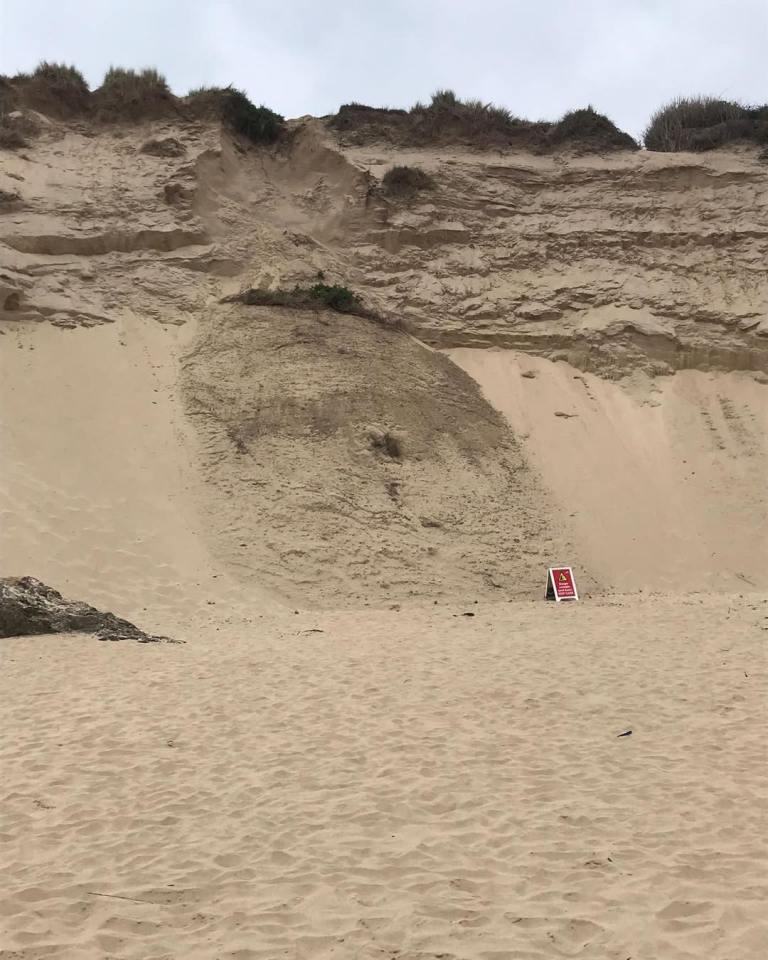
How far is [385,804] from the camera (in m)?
4.97

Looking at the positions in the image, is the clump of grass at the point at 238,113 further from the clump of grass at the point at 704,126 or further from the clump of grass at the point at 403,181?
the clump of grass at the point at 704,126

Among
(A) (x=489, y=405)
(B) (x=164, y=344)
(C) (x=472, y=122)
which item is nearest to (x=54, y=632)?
(B) (x=164, y=344)

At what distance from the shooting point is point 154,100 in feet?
70.4

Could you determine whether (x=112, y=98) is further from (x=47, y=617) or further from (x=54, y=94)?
(x=47, y=617)

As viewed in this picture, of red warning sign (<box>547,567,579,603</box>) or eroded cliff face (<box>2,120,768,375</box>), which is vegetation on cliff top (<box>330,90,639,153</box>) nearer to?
eroded cliff face (<box>2,120,768,375</box>)

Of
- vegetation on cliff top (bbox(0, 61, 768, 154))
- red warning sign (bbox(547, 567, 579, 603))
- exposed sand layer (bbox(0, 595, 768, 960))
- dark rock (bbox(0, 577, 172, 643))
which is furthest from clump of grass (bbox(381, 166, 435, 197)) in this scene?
exposed sand layer (bbox(0, 595, 768, 960))

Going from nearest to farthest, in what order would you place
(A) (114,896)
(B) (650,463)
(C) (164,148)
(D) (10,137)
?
(A) (114,896) < (B) (650,463) < (D) (10,137) < (C) (164,148)

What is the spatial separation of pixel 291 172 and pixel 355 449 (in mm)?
10053

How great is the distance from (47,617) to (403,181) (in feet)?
50.2

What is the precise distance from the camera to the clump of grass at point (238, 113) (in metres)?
21.7

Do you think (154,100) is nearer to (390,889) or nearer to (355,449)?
(355,449)

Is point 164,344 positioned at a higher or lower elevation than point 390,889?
higher

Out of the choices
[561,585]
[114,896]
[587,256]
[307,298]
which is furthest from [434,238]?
[114,896]

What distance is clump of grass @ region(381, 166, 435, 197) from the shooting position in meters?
21.3
